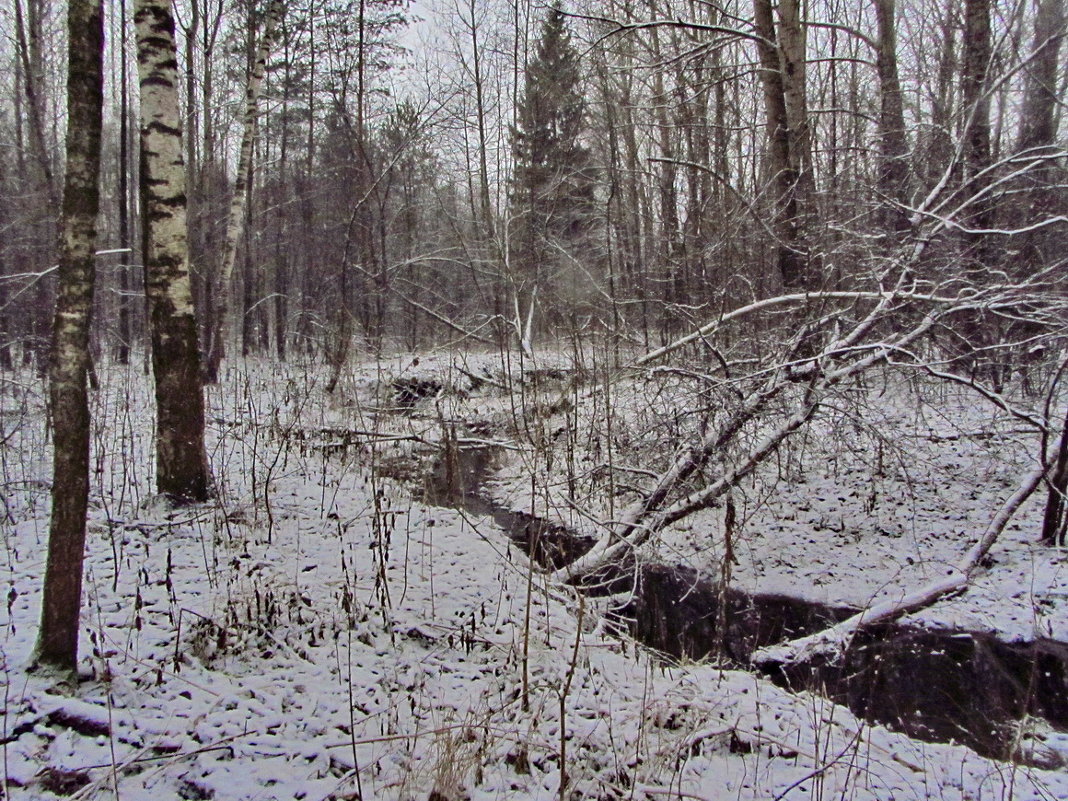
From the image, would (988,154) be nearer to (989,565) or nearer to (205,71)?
(989,565)

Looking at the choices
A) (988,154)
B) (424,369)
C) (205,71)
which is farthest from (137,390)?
(988,154)

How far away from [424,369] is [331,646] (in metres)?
11.7

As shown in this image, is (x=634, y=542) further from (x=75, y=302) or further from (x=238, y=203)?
(x=238, y=203)

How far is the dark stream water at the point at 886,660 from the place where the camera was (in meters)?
3.93

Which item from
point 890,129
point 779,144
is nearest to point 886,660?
point 779,144

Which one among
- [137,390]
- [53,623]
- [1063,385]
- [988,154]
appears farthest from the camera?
[137,390]

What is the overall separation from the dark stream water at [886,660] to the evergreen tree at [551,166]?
9508 millimetres

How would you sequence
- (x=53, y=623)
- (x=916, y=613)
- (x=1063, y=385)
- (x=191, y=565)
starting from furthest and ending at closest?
(x=1063, y=385) → (x=916, y=613) → (x=191, y=565) → (x=53, y=623)

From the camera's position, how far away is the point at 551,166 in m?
21.4

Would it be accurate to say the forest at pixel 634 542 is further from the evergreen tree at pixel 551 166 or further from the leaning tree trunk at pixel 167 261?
the evergreen tree at pixel 551 166

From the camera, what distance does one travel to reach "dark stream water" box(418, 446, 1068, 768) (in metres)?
3.93

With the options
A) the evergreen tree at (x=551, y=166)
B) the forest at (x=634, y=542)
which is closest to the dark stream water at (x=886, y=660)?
the forest at (x=634, y=542)

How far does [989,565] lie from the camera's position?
577cm

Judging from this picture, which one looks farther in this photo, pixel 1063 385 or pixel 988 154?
pixel 988 154
